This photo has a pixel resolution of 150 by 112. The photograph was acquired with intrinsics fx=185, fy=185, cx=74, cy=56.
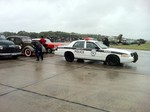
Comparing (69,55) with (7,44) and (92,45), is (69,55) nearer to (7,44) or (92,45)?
(92,45)

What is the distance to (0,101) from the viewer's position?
4672mm

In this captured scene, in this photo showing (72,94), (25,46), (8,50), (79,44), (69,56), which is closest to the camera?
(72,94)

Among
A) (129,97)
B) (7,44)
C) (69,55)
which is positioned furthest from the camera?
(7,44)

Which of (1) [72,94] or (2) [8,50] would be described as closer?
(1) [72,94]

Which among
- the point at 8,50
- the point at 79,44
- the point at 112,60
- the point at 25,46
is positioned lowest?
the point at 112,60

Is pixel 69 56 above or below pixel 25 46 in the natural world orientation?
below

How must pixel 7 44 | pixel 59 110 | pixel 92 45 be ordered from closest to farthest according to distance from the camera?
pixel 59 110 < pixel 92 45 < pixel 7 44

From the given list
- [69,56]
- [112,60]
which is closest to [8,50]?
[69,56]

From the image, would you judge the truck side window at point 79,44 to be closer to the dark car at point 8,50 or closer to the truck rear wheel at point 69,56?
the truck rear wheel at point 69,56

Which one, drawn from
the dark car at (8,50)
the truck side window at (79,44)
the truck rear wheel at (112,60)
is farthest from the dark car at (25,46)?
the truck rear wheel at (112,60)

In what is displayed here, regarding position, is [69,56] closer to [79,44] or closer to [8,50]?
[79,44]

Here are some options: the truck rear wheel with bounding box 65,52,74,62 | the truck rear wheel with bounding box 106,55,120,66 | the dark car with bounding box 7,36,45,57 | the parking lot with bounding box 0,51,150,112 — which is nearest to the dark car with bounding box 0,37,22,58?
the dark car with bounding box 7,36,45,57

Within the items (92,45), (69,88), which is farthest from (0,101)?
(92,45)

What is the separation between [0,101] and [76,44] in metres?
7.59
